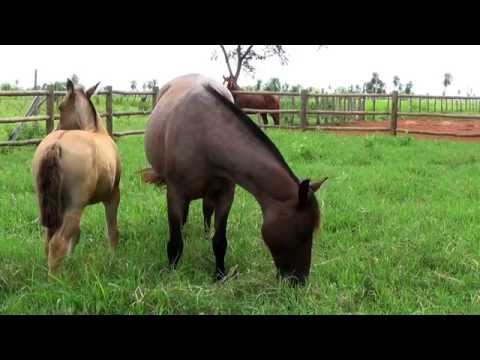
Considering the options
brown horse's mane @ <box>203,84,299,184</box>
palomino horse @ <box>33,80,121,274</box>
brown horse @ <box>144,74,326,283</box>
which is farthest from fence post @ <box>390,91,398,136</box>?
palomino horse @ <box>33,80,121,274</box>

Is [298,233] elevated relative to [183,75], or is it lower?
lower

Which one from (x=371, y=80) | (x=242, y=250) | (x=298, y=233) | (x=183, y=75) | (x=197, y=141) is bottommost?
(x=242, y=250)

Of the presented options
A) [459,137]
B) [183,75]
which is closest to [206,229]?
[183,75]

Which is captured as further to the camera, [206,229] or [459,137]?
[459,137]

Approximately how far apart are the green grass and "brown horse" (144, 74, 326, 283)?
0.86 ft

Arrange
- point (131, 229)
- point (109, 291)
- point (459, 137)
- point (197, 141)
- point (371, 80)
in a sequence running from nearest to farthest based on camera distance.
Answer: point (109, 291)
point (197, 141)
point (131, 229)
point (459, 137)
point (371, 80)

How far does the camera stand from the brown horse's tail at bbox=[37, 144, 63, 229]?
372 centimetres

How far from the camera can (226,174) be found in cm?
429

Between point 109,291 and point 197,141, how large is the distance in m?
1.50

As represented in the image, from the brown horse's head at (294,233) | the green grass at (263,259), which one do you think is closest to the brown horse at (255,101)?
the green grass at (263,259)

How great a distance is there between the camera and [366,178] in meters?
8.23

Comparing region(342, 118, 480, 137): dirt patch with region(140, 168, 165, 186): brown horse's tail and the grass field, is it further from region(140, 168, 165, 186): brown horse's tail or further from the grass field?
region(140, 168, 165, 186): brown horse's tail

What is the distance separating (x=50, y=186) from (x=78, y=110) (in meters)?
1.46
